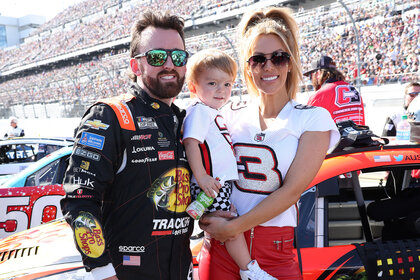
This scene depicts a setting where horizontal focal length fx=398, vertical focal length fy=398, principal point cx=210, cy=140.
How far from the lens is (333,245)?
222cm

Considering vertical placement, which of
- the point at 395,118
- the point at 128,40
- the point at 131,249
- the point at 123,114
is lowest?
the point at 131,249

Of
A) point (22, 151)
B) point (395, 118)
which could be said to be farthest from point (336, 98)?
point (22, 151)

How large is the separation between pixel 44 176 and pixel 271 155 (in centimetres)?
354

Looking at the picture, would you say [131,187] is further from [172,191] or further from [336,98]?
[336,98]

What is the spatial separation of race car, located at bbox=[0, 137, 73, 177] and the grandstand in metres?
5.11

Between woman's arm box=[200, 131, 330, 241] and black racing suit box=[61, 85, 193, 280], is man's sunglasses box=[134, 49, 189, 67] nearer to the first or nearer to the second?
black racing suit box=[61, 85, 193, 280]

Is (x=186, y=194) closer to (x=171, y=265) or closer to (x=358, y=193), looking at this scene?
(x=171, y=265)

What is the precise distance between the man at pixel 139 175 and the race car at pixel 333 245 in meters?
0.54

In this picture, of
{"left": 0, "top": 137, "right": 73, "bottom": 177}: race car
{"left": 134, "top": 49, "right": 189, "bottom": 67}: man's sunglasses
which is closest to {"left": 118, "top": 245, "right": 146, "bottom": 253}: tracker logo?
{"left": 134, "top": 49, "right": 189, "bottom": 67}: man's sunglasses

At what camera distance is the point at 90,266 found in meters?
1.45

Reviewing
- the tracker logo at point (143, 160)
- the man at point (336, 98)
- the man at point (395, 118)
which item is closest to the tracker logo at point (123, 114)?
the tracker logo at point (143, 160)

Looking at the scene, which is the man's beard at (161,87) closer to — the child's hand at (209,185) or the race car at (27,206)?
the child's hand at (209,185)

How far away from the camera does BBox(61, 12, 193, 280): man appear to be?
1.50m

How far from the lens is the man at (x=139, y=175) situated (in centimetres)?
150
